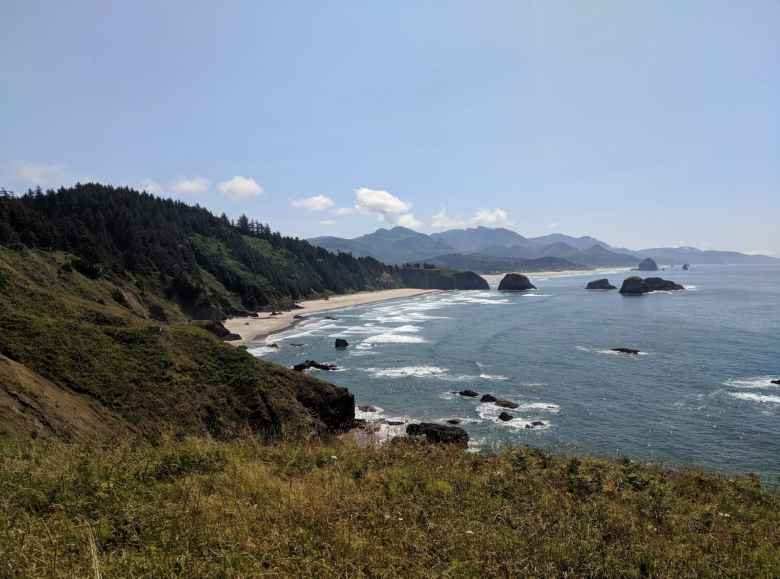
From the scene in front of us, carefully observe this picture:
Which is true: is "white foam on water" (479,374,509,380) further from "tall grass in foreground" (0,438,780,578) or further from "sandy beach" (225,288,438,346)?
"sandy beach" (225,288,438,346)

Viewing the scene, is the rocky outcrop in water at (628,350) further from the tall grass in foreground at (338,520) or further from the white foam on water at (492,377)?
the tall grass in foreground at (338,520)

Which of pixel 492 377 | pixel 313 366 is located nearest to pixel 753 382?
pixel 492 377

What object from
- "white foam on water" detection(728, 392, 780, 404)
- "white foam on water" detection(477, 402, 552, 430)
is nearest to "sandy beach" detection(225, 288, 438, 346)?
"white foam on water" detection(477, 402, 552, 430)

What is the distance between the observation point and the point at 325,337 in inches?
3290

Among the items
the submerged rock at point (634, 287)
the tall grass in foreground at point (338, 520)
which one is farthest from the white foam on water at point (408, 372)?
the submerged rock at point (634, 287)

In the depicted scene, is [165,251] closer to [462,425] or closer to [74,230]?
[74,230]

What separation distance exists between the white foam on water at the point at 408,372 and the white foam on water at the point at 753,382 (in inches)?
1233

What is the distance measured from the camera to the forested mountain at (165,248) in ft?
277

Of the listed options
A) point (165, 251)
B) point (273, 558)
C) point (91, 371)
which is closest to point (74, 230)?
point (165, 251)

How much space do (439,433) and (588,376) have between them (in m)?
27.6

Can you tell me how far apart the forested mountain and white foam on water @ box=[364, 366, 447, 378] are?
54.1 m

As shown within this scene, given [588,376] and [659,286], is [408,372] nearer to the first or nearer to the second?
[588,376]

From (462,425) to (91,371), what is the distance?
90.2ft

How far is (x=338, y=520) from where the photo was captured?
7.78m
